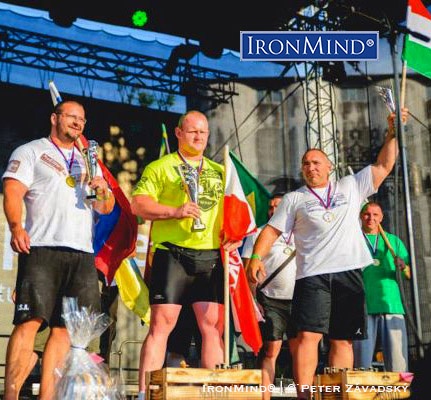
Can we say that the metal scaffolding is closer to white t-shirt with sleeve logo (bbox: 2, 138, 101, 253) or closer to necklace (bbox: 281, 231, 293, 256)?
necklace (bbox: 281, 231, 293, 256)

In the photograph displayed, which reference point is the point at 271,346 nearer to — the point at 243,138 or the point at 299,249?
the point at 299,249

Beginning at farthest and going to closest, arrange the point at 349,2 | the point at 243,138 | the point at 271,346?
the point at 243,138
the point at 349,2
the point at 271,346

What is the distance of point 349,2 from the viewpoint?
28.2ft

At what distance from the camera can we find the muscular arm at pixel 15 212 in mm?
3619

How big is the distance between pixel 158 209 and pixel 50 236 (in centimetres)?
61

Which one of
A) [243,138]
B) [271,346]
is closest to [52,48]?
[243,138]

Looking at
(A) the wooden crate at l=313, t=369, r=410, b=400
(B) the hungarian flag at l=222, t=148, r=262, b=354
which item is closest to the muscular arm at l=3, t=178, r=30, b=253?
(B) the hungarian flag at l=222, t=148, r=262, b=354

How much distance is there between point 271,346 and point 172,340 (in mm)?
1211

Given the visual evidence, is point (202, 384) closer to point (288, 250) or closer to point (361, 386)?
point (361, 386)

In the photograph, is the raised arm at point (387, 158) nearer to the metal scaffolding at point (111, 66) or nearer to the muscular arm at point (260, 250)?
the muscular arm at point (260, 250)

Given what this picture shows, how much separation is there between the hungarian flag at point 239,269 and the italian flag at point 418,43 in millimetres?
1733

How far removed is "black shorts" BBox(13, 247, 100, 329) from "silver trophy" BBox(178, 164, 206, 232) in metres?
0.63

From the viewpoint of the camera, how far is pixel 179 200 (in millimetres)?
4125
